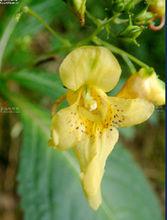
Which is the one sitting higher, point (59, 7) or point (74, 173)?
point (59, 7)

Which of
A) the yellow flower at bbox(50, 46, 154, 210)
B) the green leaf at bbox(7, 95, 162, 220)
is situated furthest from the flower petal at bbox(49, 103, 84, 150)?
the green leaf at bbox(7, 95, 162, 220)

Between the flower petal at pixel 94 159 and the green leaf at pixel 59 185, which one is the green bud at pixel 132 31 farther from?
the green leaf at pixel 59 185

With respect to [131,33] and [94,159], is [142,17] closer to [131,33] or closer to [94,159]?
[131,33]

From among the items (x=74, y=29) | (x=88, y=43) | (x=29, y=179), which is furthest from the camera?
(x=74, y=29)

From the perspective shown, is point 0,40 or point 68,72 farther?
point 0,40

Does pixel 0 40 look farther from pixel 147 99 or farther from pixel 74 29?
pixel 74 29

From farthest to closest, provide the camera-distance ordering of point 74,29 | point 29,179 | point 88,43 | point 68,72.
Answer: point 74,29 → point 29,179 → point 88,43 → point 68,72

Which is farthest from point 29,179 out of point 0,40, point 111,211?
point 0,40

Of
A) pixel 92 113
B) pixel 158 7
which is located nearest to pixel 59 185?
pixel 92 113

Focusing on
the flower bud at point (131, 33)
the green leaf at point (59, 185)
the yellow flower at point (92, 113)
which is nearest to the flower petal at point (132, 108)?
the yellow flower at point (92, 113)
